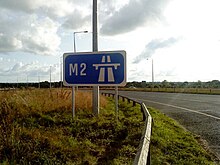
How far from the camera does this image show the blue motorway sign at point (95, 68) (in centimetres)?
1096

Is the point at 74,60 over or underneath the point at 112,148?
over

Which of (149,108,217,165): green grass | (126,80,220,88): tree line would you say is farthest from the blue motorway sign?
(126,80,220,88): tree line

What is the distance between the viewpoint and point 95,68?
1129cm

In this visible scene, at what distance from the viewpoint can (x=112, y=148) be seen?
7.63 meters

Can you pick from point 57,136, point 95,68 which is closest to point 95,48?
point 95,68

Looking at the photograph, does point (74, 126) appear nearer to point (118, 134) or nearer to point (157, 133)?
point (118, 134)

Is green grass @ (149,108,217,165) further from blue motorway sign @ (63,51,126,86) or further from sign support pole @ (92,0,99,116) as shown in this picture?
sign support pole @ (92,0,99,116)

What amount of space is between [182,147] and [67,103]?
6.05 m

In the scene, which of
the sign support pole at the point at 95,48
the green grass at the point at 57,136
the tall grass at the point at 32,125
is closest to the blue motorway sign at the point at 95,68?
the sign support pole at the point at 95,48

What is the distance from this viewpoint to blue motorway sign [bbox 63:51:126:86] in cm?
1096

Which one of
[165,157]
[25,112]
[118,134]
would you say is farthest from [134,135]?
[25,112]

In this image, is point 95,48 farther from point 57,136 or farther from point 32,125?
point 57,136

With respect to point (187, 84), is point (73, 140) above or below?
below

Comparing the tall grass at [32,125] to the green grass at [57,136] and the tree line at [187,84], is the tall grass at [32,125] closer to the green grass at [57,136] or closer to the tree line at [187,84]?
the green grass at [57,136]
